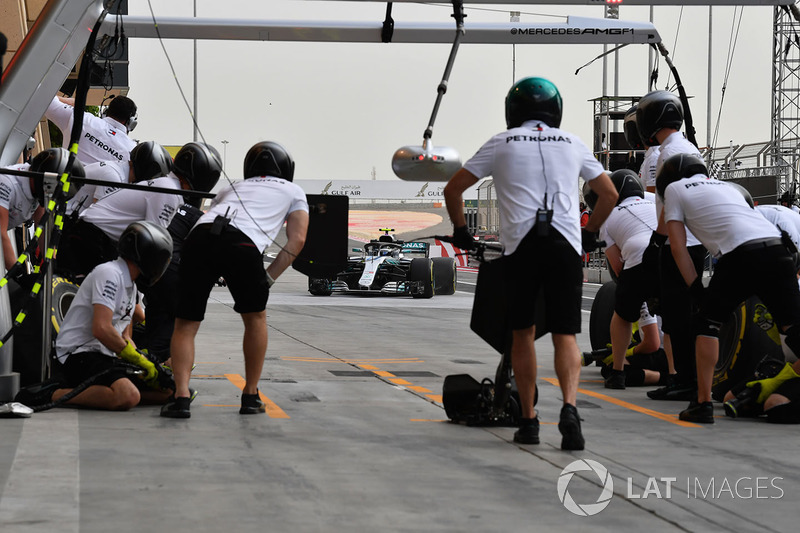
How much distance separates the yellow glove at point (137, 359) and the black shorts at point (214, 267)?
41cm

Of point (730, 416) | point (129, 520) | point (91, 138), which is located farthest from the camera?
point (91, 138)

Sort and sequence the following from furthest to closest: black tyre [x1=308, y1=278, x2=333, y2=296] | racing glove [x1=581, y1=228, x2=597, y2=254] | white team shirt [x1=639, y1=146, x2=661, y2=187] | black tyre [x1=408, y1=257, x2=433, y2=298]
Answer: black tyre [x1=308, y1=278, x2=333, y2=296] → black tyre [x1=408, y1=257, x2=433, y2=298] → white team shirt [x1=639, y1=146, x2=661, y2=187] → racing glove [x1=581, y1=228, x2=597, y2=254]

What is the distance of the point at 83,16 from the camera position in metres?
7.60

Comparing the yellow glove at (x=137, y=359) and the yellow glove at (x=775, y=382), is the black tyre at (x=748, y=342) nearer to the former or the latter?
the yellow glove at (x=775, y=382)

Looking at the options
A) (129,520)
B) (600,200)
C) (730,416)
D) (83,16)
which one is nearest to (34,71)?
(83,16)

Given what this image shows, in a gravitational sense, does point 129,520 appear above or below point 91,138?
below

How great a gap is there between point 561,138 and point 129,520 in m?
3.16

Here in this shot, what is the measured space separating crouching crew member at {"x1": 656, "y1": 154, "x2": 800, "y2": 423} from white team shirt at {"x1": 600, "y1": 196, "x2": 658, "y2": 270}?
168 centimetres

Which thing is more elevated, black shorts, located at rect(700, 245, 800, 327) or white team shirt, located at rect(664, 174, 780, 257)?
white team shirt, located at rect(664, 174, 780, 257)

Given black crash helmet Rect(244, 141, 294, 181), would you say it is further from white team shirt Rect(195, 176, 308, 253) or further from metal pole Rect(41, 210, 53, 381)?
metal pole Rect(41, 210, 53, 381)

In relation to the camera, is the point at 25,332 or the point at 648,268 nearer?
the point at 25,332

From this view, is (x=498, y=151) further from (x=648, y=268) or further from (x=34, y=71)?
(x=34, y=71)

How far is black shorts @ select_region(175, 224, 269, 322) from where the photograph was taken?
6535 millimetres

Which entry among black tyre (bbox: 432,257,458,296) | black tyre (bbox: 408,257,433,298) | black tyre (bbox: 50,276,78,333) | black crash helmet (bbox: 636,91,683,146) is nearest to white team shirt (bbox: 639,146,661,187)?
black crash helmet (bbox: 636,91,683,146)
